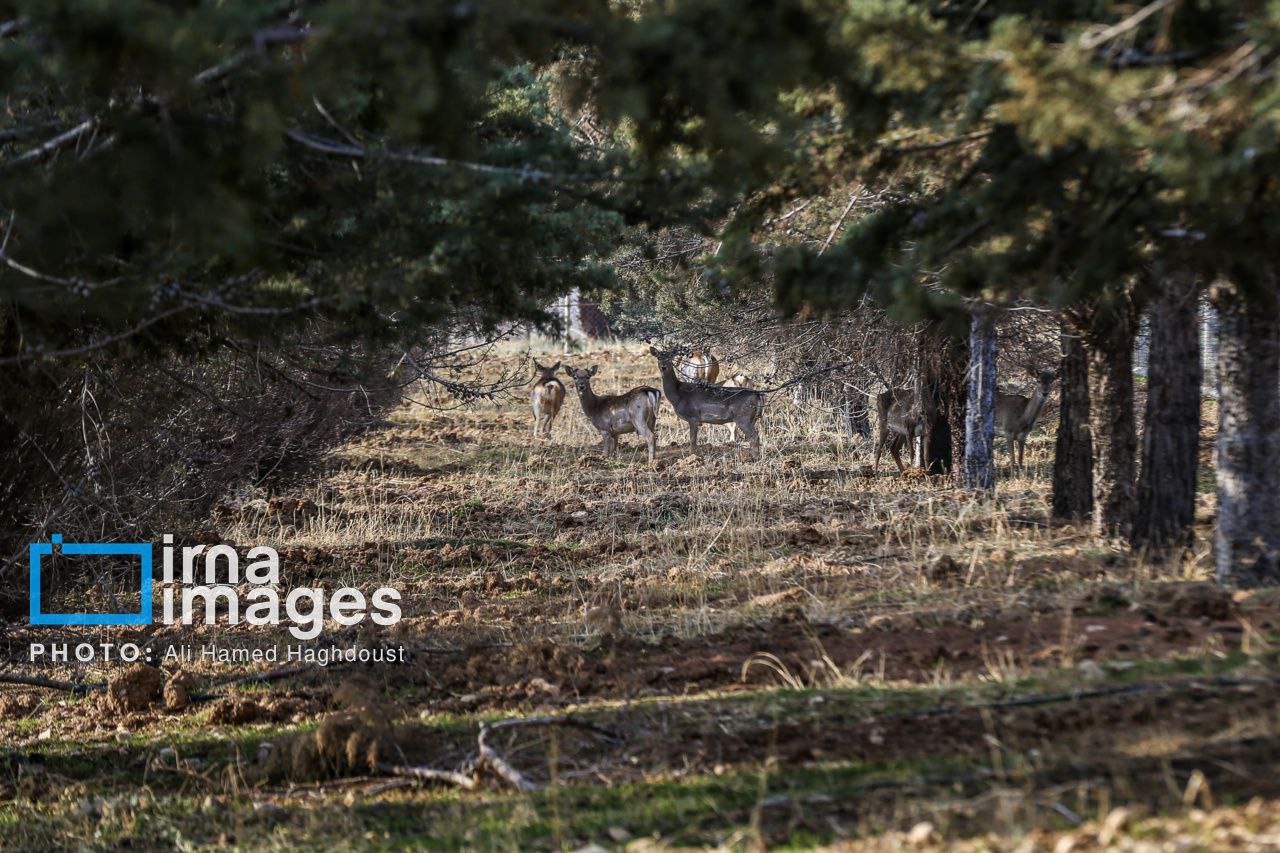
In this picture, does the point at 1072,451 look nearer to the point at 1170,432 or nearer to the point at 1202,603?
the point at 1170,432

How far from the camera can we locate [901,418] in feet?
63.2

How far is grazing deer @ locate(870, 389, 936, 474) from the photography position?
19.0 meters

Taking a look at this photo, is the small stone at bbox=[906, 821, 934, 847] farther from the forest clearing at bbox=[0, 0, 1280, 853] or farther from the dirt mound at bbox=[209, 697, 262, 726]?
the dirt mound at bbox=[209, 697, 262, 726]

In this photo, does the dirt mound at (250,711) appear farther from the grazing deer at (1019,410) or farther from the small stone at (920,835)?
the grazing deer at (1019,410)

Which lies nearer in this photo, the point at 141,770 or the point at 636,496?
the point at 141,770

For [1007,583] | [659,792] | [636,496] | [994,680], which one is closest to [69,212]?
[659,792]

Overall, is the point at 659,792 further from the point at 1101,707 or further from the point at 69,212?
the point at 69,212

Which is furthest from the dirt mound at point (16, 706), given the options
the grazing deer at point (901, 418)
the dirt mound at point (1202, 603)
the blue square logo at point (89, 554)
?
the grazing deer at point (901, 418)

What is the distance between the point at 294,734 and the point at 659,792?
3045mm

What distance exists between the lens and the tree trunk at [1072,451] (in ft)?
41.5

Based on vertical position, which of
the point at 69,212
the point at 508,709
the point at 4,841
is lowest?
the point at 4,841

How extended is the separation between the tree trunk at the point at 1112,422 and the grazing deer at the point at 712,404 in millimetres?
12008

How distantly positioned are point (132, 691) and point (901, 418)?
12.5 meters

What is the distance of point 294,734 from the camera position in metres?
8.27
